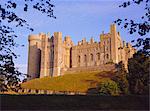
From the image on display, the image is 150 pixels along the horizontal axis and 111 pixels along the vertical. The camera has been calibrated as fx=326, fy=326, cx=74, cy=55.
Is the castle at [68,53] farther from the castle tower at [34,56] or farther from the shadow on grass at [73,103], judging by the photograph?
the shadow on grass at [73,103]

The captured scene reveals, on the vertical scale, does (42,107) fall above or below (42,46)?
below

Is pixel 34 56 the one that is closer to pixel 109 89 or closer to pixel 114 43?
pixel 114 43

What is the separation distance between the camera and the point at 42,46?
13325 cm

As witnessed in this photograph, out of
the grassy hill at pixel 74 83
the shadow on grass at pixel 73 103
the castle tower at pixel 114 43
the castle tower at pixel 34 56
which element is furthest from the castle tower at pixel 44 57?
the shadow on grass at pixel 73 103

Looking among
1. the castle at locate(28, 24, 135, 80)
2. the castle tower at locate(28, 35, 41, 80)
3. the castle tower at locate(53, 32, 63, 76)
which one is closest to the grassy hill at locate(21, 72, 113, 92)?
the castle at locate(28, 24, 135, 80)

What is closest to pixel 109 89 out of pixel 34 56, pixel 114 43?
pixel 114 43

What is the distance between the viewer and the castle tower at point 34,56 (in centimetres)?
12988

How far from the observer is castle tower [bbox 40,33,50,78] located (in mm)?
126981

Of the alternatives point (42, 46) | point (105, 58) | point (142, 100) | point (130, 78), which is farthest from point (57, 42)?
point (142, 100)

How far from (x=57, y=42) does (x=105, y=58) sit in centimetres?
2071

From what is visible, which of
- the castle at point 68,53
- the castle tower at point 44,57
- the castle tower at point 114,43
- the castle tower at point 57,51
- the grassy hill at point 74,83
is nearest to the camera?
the grassy hill at point 74,83

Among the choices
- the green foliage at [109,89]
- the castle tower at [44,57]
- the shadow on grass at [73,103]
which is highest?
the castle tower at [44,57]

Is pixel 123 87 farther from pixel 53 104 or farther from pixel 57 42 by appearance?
pixel 57 42

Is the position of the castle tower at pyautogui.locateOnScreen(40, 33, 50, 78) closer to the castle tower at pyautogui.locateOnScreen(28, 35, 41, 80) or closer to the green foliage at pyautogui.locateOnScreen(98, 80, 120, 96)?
the castle tower at pyautogui.locateOnScreen(28, 35, 41, 80)
